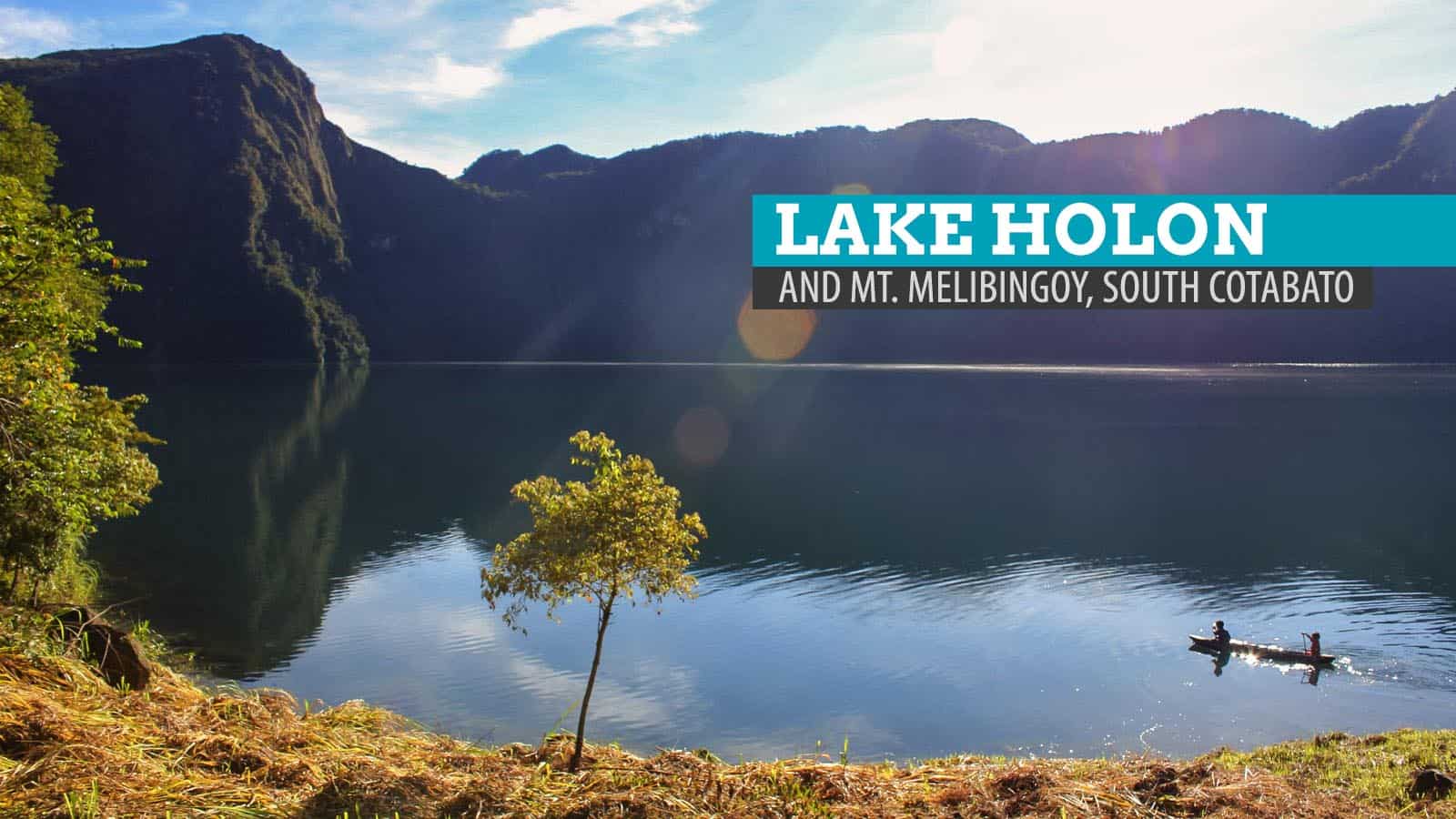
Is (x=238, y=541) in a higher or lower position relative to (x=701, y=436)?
lower

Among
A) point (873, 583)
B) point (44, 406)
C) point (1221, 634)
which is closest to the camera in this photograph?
point (44, 406)

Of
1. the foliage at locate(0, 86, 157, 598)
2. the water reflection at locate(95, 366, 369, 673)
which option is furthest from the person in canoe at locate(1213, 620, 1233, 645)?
the foliage at locate(0, 86, 157, 598)

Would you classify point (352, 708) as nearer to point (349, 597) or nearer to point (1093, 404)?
point (349, 597)

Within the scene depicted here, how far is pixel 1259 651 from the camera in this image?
101ft

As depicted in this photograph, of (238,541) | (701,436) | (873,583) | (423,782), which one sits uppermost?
(423,782)

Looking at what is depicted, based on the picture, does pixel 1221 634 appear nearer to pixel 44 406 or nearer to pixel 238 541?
pixel 44 406

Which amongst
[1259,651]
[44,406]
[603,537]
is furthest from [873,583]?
[44,406]

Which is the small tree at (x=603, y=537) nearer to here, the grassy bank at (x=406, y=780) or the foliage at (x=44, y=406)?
the grassy bank at (x=406, y=780)

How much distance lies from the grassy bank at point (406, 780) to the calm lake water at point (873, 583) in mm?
14719

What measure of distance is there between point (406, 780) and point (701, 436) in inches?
3310

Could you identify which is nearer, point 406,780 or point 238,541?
point 406,780

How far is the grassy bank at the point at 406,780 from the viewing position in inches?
299

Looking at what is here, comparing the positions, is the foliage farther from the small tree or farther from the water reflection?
the water reflection

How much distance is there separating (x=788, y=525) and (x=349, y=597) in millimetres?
23315
